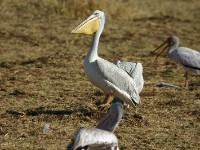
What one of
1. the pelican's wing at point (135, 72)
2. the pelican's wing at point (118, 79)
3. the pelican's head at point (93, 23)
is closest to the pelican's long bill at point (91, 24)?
the pelican's head at point (93, 23)

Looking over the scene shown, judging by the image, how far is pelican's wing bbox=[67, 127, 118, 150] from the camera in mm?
4547

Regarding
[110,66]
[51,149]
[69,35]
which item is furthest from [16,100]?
[69,35]

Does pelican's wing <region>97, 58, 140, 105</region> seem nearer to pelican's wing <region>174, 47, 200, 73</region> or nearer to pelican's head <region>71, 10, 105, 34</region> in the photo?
pelican's head <region>71, 10, 105, 34</region>

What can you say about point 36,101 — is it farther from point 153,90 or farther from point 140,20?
point 140,20

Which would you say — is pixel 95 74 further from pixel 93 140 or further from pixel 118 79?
pixel 93 140

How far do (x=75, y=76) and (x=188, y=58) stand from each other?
196 cm

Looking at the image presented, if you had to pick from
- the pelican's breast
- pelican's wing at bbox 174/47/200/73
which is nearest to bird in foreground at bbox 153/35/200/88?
pelican's wing at bbox 174/47/200/73

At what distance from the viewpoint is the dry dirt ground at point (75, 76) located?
21.3ft

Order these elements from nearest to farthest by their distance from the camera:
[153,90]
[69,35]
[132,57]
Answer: [153,90] < [132,57] < [69,35]

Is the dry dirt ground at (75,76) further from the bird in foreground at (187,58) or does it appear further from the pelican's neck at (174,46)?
the pelican's neck at (174,46)

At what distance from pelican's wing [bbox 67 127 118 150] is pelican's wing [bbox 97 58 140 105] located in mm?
2176

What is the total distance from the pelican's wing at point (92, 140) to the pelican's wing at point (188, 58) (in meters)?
4.95

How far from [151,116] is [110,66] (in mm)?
870

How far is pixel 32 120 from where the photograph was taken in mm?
6824
